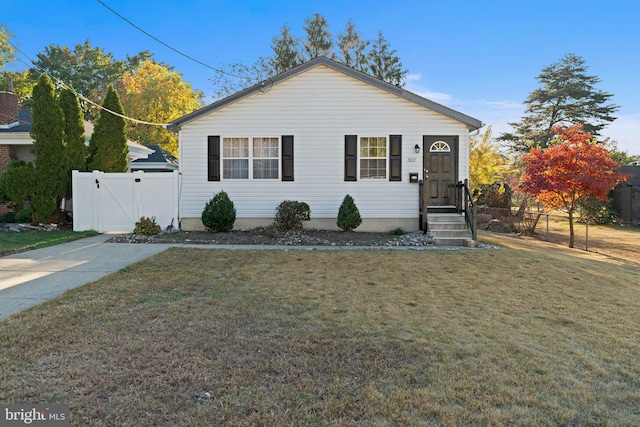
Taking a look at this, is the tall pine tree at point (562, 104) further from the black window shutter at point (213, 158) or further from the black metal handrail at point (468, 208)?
the black window shutter at point (213, 158)

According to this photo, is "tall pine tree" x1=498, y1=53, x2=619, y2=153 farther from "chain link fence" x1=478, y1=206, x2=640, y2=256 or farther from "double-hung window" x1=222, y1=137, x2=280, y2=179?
"double-hung window" x1=222, y1=137, x2=280, y2=179

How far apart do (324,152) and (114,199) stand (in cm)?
629

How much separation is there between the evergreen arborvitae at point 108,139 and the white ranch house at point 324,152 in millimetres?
2517

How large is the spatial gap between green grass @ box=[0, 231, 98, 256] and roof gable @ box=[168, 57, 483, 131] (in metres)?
4.02

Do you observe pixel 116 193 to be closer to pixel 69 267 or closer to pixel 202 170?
pixel 202 170

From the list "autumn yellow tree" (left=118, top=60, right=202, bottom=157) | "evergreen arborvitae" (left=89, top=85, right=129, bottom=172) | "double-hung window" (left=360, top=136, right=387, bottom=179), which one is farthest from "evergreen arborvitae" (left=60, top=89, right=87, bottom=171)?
"autumn yellow tree" (left=118, top=60, right=202, bottom=157)

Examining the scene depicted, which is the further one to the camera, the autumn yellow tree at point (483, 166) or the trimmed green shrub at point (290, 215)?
the autumn yellow tree at point (483, 166)

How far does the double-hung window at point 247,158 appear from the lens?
12.1m

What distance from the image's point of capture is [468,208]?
1129 centimetres

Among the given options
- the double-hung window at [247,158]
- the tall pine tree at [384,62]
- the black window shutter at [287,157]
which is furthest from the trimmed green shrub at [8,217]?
the tall pine tree at [384,62]

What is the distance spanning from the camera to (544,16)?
1475 centimetres

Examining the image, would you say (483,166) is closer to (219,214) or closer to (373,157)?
(373,157)

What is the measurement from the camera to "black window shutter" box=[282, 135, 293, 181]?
471 inches

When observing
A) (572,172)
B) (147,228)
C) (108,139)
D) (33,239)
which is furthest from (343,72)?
(33,239)
